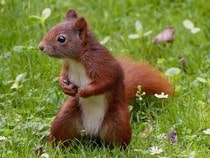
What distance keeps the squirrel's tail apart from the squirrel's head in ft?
1.88

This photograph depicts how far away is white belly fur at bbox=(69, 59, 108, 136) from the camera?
3738 millimetres

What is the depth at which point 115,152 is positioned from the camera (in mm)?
3744

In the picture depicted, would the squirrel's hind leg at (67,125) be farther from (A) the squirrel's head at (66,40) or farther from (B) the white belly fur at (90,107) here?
(A) the squirrel's head at (66,40)

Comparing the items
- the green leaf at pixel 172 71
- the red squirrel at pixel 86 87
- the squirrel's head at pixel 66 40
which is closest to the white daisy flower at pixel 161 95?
the red squirrel at pixel 86 87

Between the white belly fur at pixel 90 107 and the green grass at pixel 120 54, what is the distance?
0.36 ft

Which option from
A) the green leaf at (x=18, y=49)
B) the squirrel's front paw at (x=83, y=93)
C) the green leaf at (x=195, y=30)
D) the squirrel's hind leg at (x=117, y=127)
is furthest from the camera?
the green leaf at (x=195, y=30)

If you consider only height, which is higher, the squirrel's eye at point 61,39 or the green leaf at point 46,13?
the green leaf at point 46,13

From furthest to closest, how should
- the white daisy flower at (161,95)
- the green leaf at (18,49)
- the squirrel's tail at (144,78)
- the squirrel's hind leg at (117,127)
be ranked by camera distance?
the green leaf at (18,49)
the squirrel's tail at (144,78)
the white daisy flower at (161,95)
the squirrel's hind leg at (117,127)

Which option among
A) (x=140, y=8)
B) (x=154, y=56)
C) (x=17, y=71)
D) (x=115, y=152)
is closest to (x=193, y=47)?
(x=154, y=56)

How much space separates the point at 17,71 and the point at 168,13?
1454mm

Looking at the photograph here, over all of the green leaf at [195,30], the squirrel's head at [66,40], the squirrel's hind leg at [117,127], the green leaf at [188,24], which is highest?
the squirrel's head at [66,40]

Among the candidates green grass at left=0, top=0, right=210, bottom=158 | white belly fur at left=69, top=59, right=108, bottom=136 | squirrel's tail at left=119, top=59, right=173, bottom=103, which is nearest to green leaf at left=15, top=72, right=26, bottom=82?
green grass at left=0, top=0, right=210, bottom=158

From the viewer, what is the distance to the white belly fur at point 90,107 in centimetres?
374

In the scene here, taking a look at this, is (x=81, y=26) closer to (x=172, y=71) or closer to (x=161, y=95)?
(x=161, y=95)
